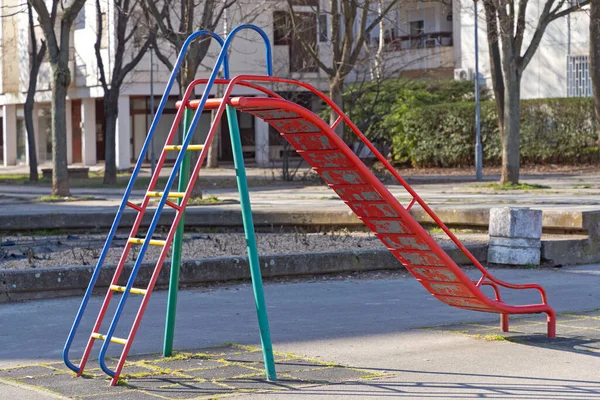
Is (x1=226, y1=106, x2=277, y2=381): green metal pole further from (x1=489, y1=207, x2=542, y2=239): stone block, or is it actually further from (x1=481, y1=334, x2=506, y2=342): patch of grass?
(x1=489, y1=207, x2=542, y2=239): stone block

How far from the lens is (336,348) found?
7.36 meters

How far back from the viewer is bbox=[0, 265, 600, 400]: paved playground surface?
6066 mm

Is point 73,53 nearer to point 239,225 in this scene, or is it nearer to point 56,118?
point 56,118

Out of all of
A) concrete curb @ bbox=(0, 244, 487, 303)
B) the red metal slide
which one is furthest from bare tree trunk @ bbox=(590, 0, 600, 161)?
the red metal slide

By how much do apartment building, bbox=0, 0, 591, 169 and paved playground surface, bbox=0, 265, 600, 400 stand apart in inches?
1083

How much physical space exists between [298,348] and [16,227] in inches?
320

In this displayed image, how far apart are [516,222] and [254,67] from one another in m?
36.1

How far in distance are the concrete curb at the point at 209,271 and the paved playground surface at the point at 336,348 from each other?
0.20m

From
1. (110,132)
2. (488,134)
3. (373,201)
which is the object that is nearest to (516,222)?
(373,201)

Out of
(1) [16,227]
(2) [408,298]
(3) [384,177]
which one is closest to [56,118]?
(1) [16,227]

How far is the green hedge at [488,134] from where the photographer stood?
35438 millimetres

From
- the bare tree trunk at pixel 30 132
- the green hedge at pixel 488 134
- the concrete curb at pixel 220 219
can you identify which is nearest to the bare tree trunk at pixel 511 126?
the green hedge at pixel 488 134

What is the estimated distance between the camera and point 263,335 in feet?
21.0

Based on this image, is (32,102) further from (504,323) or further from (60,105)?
(504,323)
